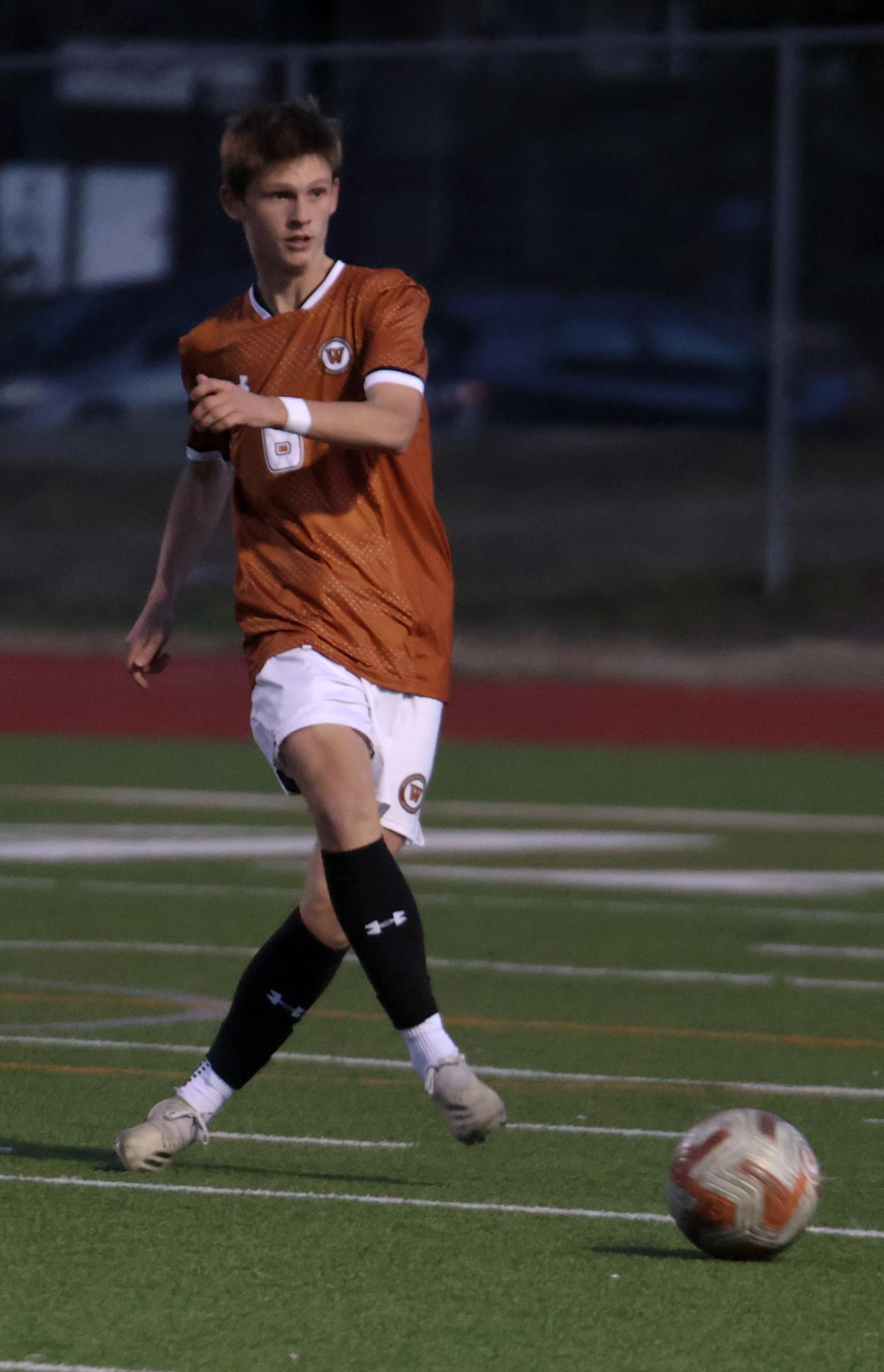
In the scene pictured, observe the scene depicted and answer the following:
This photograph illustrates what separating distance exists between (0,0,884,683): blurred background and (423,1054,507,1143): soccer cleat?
1406 centimetres

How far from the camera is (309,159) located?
5137 mm

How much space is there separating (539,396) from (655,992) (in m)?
11.8

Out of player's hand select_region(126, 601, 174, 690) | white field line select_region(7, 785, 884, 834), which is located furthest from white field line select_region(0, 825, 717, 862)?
player's hand select_region(126, 601, 174, 690)

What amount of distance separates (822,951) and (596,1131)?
3096 millimetres

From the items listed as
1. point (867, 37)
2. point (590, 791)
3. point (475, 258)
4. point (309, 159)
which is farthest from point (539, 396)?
point (309, 159)

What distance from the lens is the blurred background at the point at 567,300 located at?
19.0 metres

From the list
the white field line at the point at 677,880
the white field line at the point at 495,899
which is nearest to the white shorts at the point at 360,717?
the white field line at the point at 495,899

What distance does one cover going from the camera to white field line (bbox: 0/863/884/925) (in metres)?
9.65

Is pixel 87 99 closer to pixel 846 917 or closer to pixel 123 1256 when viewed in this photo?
pixel 846 917

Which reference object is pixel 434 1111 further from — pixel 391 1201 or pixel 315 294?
pixel 315 294

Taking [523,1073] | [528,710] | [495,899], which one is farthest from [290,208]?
[528,710]

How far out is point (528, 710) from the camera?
17578mm

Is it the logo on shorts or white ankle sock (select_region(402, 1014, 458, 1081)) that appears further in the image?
the logo on shorts

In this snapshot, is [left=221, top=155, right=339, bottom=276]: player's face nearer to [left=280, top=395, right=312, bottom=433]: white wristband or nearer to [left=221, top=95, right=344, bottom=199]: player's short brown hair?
[left=221, top=95, right=344, bottom=199]: player's short brown hair
